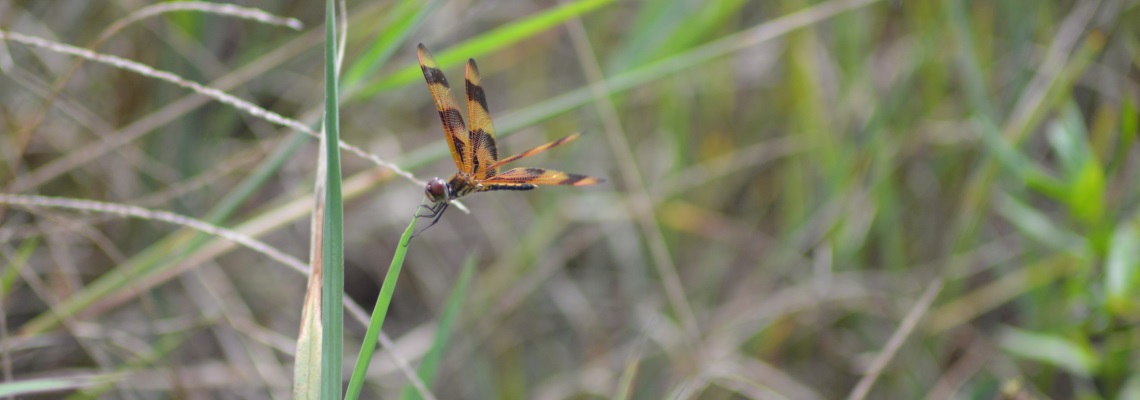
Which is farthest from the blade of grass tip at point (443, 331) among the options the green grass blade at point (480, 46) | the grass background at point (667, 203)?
the grass background at point (667, 203)

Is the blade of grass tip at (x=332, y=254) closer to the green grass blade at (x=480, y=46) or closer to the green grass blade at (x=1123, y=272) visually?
the green grass blade at (x=480, y=46)

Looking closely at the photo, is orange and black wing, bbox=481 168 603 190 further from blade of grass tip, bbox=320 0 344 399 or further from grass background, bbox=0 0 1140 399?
→ grass background, bbox=0 0 1140 399

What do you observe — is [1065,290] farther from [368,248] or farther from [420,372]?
[368,248]

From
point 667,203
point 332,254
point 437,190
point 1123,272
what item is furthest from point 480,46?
point 1123,272

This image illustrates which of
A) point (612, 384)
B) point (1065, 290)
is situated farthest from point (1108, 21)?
point (612, 384)

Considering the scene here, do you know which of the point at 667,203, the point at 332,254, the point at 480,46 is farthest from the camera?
the point at 667,203

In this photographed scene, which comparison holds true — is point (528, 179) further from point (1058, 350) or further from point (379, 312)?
point (1058, 350)

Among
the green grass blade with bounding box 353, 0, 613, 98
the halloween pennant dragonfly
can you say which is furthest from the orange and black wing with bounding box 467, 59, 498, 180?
the green grass blade with bounding box 353, 0, 613, 98
